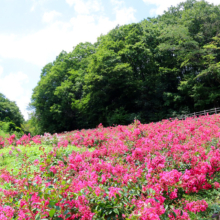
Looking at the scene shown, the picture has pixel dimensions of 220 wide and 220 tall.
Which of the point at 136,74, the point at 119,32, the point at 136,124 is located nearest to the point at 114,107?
the point at 136,74

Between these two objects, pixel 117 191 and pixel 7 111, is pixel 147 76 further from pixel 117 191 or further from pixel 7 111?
pixel 7 111

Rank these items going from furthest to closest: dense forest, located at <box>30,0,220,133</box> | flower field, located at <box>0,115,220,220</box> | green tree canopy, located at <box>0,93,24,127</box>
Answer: green tree canopy, located at <box>0,93,24,127</box> → dense forest, located at <box>30,0,220,133</box> → flower field, located at <box>0,115,220,220</box>

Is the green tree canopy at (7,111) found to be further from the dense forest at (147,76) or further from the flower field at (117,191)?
the flower field at (117,191)

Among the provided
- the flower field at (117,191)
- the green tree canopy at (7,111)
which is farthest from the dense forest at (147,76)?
the flower field at (117,191)

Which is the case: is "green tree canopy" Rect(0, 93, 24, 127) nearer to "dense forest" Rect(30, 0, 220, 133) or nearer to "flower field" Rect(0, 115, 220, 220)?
"dense forest" Rect(30, 0, 220, 133)

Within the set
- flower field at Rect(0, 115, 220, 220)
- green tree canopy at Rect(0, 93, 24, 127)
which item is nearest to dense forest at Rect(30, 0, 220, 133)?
green tree canopy at Rect(0, 93, 24, 127)

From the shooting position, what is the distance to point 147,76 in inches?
1112

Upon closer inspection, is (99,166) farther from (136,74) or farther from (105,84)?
(136,74)

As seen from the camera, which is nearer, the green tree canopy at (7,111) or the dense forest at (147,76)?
the dense forest at (147,76)

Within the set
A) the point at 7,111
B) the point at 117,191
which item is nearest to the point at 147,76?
the point at 117,191

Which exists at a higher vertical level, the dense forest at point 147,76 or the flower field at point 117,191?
the dense forest at point 147,76

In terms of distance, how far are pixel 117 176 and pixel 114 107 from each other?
25.3 meters

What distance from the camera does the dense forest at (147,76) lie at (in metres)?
24.3

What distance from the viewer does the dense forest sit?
24.3m
